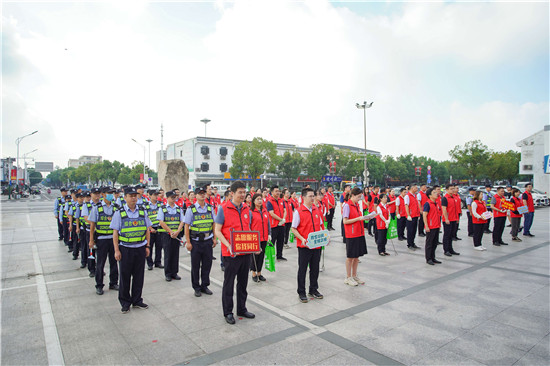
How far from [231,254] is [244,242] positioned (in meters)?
0.25

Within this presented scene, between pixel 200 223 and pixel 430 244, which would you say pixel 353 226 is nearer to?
pixel 200 223

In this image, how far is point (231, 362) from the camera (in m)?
3.56

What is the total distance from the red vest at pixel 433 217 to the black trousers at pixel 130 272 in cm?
669

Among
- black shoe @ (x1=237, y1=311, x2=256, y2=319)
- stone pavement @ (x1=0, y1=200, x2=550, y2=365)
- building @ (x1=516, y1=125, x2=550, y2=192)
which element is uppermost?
building @ (x1=516, y1=125, x2=550, y2=192)

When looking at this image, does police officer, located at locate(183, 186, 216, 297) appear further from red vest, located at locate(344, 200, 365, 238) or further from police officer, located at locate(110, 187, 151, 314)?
red vest, located at locate(344, 200, 365, 238)

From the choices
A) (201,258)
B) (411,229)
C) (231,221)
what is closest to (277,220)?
(201,258)

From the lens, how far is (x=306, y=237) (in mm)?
5457

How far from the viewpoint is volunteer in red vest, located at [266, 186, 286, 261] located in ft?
26.9

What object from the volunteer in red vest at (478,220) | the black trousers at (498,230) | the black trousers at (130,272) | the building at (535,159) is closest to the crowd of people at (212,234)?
the black trousers at (130,272)

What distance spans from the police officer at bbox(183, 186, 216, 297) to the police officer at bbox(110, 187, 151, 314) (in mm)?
799

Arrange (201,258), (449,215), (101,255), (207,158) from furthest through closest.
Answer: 1. (207,158)
2. (449,215)
3. (101,255)
4. (201,258)

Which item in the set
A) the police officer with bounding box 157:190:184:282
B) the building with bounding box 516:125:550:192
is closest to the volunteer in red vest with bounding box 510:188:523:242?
the police officer with bounding box 157:190:184:282

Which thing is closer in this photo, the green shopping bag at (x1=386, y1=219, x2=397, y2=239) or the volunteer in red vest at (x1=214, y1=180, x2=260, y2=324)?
the volunteer in red vest at (x1=214, y1=180, x2=260, y2=324)

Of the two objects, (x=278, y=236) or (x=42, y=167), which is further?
(x=42, y=167)
